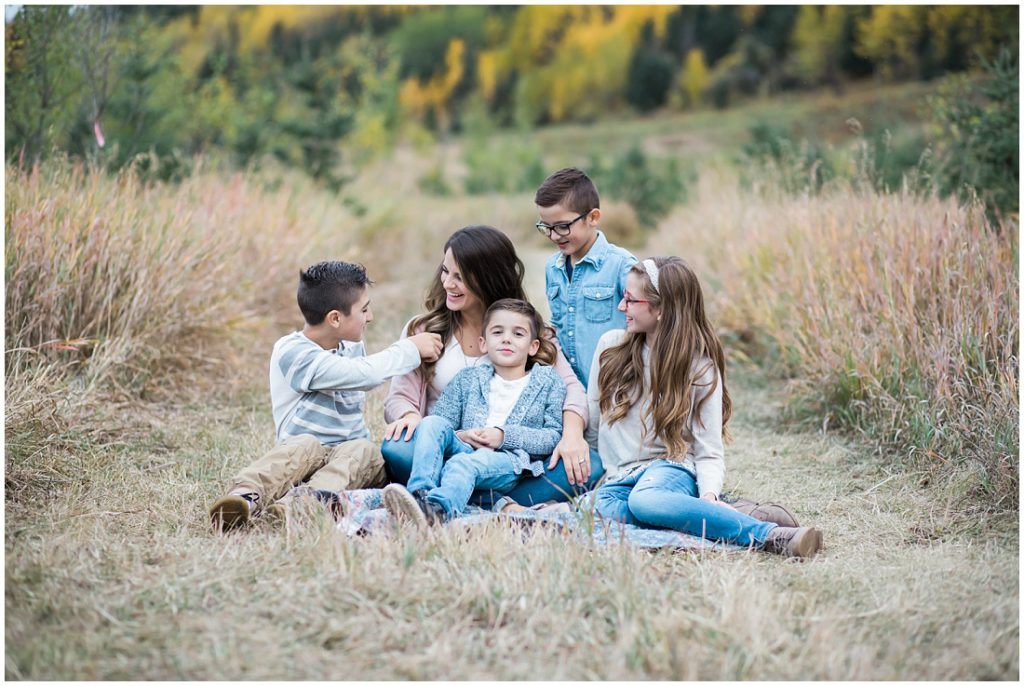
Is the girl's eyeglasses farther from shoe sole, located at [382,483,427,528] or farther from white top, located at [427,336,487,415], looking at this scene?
shoe sole, located at [382,483,427,528]

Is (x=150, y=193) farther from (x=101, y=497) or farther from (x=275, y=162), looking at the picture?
(x=275, y=162)

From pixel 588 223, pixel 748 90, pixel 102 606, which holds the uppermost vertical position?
pixel 748 90

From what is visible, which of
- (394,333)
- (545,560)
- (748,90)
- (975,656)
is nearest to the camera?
(975,656)

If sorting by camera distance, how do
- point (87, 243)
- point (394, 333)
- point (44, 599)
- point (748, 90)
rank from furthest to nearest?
1. point (748, 90)
2. point (394, 333)
3. point (87, 243)
4. point (44, 599)

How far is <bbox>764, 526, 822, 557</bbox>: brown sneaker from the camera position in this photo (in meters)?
3.09

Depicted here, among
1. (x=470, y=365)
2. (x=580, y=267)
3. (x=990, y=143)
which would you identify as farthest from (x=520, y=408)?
(x=990, y=143)

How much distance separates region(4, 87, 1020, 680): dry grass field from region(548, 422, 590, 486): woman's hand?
0.44 metres

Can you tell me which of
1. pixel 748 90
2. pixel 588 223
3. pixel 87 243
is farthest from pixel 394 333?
pixel 748 90

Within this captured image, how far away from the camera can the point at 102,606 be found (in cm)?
254

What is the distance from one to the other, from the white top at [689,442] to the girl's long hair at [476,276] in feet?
1.73

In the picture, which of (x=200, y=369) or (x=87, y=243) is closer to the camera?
(x=87, y=243)

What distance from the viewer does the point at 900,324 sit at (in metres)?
4.70

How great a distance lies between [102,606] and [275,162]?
938cm

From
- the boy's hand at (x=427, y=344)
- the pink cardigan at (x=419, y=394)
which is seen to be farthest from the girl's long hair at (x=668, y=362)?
the boy's hand at (x=427, y=344)
